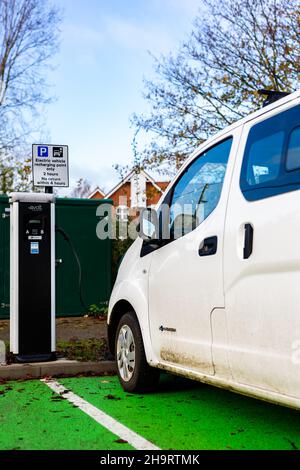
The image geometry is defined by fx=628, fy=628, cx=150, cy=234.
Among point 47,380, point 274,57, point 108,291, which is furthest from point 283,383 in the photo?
point 274,57

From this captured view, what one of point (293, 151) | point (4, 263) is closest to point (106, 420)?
point (293, 151)

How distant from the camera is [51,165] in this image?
7.30 m

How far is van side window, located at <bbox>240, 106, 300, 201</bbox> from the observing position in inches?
142

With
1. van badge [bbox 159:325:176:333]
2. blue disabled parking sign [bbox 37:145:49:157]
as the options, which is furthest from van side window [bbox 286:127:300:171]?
blue disabled parking sign [bbox 37:145:49:157]

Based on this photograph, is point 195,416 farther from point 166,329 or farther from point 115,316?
point 115,316

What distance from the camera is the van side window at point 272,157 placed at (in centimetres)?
360

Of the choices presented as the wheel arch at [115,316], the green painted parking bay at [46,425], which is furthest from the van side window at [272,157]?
the wheel arch at [115,316]

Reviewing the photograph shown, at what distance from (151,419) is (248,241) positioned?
5.38 ft

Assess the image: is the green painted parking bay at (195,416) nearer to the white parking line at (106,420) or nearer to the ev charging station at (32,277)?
the white parking line at (106,420)

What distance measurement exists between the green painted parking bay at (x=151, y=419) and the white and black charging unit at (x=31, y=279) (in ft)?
2.38

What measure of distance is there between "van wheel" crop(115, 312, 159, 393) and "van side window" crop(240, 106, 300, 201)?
192cm

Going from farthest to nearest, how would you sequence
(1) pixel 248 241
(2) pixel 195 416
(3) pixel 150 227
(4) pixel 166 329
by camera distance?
(3) pixel 150 227 < (4) pixel 166 329 < (2) pixel 195 416 < (1) pixel 248 241
